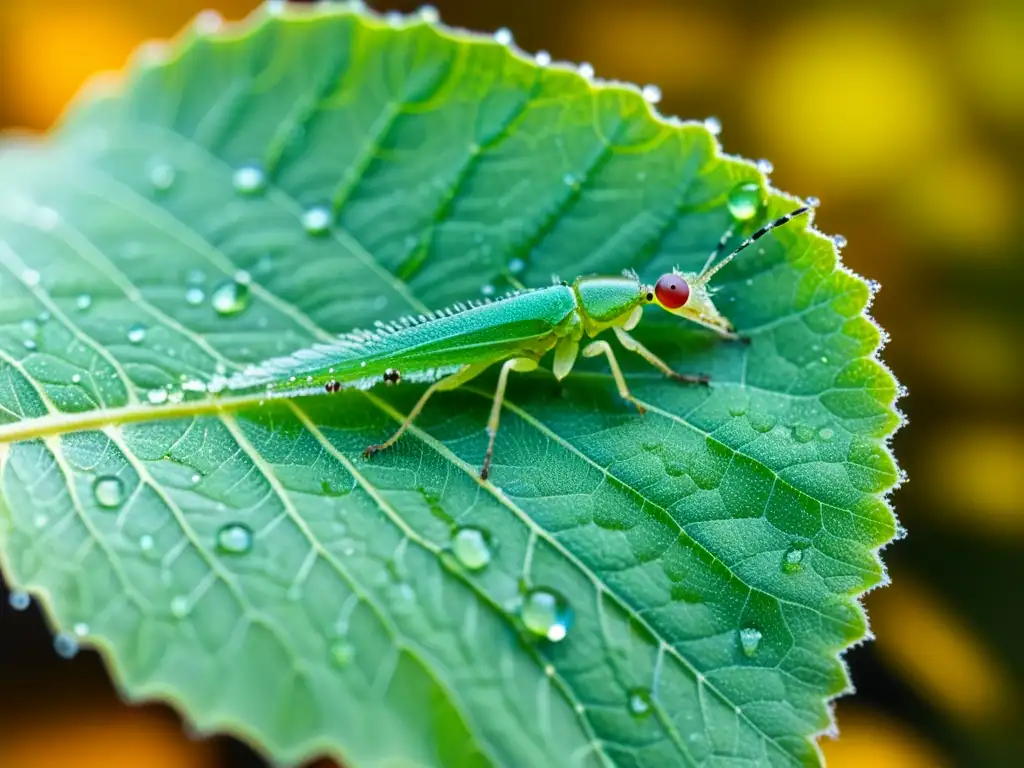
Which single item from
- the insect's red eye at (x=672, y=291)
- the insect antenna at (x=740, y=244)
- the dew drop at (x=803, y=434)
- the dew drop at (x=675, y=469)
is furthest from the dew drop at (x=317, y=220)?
the dew drop at (x=803, y=434)

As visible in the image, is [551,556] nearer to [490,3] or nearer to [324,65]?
[324,65]

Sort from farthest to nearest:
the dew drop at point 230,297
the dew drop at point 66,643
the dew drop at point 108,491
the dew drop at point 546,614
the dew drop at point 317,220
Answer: the dew drop at point 317,220 < the dew drop at point 230,297 < the dew drop at point 108,491 < the dew drop at point 546,614 < the dew drop at point 66,643

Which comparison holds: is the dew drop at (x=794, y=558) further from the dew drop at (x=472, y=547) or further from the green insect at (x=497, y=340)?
the dew drop at (x=472, y=547)

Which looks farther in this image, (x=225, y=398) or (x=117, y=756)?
(x=117, y=756)

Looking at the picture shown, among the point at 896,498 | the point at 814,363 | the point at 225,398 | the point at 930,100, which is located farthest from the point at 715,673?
the point at 930,100

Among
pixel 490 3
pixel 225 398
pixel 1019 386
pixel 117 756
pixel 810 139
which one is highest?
pixel 490 3

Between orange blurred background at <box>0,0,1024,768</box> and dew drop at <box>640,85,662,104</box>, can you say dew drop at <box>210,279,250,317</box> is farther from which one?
orange blurred background at <box>0,0,1024,768</box>

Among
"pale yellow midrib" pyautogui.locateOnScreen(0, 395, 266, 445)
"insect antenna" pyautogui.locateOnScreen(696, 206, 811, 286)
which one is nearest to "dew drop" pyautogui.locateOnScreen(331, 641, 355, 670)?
"pale yellow midrib" pyautogui.locateOnScreen(0, 395, 266, 445)

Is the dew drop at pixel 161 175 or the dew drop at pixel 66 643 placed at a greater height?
the dew drop at pixel 161 175

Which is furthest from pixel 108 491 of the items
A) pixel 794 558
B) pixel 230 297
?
pixel 794 558
